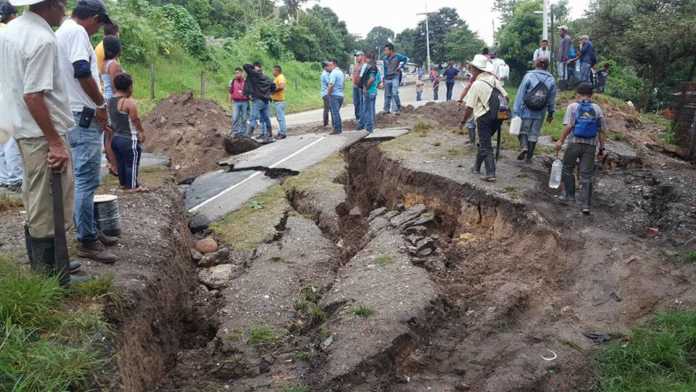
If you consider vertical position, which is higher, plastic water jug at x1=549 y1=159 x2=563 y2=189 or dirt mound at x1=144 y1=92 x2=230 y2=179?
dirt mound at x1=144 y1=92 x2=230 y2=179

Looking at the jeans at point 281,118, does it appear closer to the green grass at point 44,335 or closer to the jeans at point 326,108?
the jeans at point 326,108

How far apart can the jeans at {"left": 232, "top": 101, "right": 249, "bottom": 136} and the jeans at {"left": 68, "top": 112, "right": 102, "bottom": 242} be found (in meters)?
8.48

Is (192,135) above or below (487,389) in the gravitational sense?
above

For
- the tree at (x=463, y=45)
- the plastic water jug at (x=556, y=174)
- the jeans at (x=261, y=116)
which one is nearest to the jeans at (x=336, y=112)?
the jeans at (x=261, y=116)

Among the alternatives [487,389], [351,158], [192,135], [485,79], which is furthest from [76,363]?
[192,135]

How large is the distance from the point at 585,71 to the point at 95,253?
1253cm

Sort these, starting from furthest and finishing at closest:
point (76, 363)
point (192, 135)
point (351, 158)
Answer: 1. point (192, 135)
2. point (351, 158)
3. point (76, 363)

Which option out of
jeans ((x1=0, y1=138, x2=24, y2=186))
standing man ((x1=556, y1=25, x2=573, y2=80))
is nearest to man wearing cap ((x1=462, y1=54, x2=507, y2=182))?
jeans ((x1=0, y1=138, x2=24, y2=186))

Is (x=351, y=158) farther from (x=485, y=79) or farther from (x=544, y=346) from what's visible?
(x=544, y=346)

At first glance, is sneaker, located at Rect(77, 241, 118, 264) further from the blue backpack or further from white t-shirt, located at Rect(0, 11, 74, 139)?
the blue backpack

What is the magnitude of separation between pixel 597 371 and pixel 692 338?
2.39 feet

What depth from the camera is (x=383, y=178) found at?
9.34 meters

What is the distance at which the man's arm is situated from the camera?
12.2ft

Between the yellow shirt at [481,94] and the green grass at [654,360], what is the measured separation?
12.8 ft
